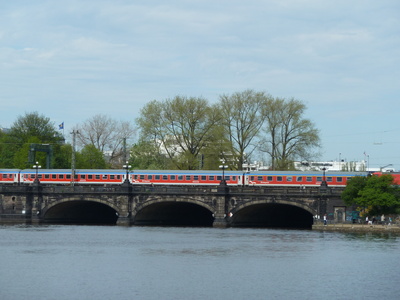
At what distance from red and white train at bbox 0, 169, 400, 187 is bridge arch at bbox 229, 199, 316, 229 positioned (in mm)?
3286

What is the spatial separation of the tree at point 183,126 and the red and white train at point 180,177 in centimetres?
1265

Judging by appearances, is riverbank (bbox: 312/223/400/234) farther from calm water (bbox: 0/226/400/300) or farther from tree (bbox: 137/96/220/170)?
tree (bbox: 137/96/220/170)

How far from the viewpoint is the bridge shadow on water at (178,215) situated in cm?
10338

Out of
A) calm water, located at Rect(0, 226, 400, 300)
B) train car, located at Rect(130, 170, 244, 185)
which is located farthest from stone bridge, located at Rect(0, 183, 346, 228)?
calm water, located at Rect(0, 226, 400, 300)

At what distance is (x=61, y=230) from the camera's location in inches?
3610

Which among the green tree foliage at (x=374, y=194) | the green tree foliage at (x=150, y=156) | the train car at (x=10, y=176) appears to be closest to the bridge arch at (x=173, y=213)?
the green tree foliage at (x=150, y=156)

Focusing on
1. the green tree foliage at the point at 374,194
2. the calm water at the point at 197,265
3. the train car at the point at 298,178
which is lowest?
the calm water at the point at 197,265

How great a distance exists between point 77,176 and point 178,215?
1400cm

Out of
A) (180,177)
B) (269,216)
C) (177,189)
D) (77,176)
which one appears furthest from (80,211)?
(269,216)

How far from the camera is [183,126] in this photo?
119 meters

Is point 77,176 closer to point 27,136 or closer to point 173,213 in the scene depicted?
point 173,213

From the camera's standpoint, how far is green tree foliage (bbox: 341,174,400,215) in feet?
290

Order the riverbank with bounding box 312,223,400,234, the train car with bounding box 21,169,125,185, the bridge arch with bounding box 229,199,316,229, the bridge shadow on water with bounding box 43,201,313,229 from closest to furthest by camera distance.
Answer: the riverbank with bounding box 312,223,400,234 < the bridge arch with bounding box 229,199,316,229 < the bridge shadow on water with bounding box 43,201,313,229 < the train car with bounding box 21,169,125,185

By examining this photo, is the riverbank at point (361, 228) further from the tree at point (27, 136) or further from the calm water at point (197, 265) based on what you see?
the tree at point (27, 136)
